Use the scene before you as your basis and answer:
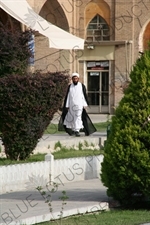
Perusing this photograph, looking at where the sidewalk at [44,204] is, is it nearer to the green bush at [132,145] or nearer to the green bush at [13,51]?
the green bush at [132,145]

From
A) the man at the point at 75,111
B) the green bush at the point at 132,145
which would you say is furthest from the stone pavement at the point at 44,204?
the man at the point at 75,111

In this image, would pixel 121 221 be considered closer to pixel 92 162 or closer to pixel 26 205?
pixel 26 205

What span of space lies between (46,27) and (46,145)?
10971 mm

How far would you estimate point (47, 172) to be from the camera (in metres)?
12.6

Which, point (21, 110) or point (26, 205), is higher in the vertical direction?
point (21, 110)

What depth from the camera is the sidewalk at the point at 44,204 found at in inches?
358

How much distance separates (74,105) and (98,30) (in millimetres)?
19221

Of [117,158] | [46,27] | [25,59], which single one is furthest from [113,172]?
[46,27]

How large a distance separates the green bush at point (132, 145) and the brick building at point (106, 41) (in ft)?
92.9

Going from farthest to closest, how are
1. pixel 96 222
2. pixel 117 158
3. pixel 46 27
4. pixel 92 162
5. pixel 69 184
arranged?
pixel 46 27 → pixel 92 162 → pixel 69 184 → pixel 117 158 → pixel 96 222

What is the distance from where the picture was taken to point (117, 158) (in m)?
9.87

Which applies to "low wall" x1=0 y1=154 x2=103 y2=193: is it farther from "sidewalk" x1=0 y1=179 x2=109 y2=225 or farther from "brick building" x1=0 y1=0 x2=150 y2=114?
"brick building" x1=0 y1=0 x2=150 y2=114

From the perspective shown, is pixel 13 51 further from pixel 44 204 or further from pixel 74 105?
pixel 74 105

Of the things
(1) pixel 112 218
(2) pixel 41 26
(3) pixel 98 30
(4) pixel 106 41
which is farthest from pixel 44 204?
(3) pixel 98 30
